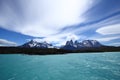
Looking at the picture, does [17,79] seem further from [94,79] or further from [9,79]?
[94,79]

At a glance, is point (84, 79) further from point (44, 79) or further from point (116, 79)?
point (44, 79)

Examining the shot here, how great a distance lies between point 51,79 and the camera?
81.0 ft

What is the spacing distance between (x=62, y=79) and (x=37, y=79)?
18.6 feet

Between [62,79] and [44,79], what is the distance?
405cm

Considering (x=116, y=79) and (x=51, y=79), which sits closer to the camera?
(x=116, y=79)

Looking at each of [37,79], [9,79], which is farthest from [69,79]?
[9,79]

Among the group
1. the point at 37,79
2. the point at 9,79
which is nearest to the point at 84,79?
the point at 37,79

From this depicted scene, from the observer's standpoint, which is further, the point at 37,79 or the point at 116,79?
the point at 37,79

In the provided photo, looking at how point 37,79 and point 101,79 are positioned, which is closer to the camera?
point 101,79

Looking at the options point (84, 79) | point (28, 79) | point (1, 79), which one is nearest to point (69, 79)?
point (84, 79)

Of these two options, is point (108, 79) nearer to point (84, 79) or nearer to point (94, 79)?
point (94, 79)

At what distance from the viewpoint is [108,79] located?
23312 millimetres

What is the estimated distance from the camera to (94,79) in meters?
23.7

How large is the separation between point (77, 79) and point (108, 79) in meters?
6.44
